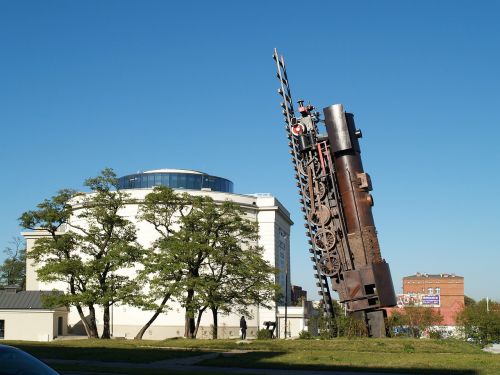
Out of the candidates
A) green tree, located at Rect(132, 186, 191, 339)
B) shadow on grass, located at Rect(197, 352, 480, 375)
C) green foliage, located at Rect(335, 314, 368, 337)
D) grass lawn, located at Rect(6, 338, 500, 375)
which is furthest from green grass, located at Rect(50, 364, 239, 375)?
green tree, located at Rect(132, 186, 191, 339)

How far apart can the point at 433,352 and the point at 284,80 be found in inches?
828

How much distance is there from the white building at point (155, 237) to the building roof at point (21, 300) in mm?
3760

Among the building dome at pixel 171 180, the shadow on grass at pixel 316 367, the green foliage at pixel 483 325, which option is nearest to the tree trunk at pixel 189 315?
the shadow on grass at pixel 316 367

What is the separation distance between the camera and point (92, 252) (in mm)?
46875

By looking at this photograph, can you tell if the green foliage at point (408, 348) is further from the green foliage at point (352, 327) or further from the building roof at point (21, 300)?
the building roof at point (21, 300)

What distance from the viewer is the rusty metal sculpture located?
36.0 metres

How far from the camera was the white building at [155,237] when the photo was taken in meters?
70.4

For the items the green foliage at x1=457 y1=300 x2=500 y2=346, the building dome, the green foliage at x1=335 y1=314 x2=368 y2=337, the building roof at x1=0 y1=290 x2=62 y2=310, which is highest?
the building dome

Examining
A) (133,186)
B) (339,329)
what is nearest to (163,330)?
(133,186)

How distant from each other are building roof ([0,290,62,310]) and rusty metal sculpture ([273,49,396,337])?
3179 centimetres

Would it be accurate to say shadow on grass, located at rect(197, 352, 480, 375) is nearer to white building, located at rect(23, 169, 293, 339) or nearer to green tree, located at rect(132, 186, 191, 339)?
green tree, located at rect(132, 186, 191, 339)

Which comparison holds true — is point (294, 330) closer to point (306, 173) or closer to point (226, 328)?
point (226, 328)

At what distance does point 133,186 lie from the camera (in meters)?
86.2

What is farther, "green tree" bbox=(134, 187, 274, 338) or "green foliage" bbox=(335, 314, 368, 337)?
"green tree" bbox=(134, 187, 274, 338)
